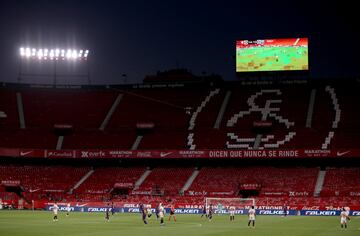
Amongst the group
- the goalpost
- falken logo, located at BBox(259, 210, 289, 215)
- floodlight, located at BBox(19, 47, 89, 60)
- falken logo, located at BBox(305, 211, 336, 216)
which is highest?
floodlight, located at BBox(19, 47, 89, 60)

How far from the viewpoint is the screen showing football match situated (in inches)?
3733

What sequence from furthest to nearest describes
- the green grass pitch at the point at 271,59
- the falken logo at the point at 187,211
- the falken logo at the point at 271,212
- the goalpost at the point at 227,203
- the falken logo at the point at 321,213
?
the green grass pitch at the point at 271,59
the falken logo at the point at 187,211
the goalpost at the point at 227,203
the falken logo at the point at 271,212
the falken logo at the point at 321,213

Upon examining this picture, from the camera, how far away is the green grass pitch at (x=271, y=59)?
9475 cm

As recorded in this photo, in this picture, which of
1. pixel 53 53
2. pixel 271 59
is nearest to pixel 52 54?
pixel 53 53

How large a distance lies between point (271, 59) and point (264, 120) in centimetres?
982

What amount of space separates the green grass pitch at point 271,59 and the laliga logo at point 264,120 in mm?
5615

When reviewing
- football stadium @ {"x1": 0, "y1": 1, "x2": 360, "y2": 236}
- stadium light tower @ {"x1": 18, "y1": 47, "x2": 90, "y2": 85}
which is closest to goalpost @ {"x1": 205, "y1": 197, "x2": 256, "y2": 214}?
football stadium @ {"x1": 0, "y1": 1, "x2": 360, "y2": 236}

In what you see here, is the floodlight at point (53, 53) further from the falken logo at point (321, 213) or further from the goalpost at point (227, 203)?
the falken logo at point (321, 213)

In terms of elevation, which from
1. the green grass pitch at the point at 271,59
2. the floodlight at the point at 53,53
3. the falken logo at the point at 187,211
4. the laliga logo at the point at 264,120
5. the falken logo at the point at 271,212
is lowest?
the falken logo at the point at 271,212

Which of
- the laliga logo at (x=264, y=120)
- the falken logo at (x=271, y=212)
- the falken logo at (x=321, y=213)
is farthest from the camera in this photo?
the laliga logo at (x=264, y=120)

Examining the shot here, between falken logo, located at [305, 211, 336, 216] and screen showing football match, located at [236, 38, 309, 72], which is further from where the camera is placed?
screen showing football match, located at [236, 38, 309, 72]

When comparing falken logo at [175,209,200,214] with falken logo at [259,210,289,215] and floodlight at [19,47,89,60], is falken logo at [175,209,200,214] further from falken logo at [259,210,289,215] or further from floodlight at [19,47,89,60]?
floodlight at [19,47,89,60]

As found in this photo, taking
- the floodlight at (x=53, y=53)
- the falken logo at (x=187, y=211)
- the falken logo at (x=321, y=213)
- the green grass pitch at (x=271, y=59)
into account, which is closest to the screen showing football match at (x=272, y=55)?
the green grass pitch at (x=271, y=59)

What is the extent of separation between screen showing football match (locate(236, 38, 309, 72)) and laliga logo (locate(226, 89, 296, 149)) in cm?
560
